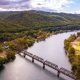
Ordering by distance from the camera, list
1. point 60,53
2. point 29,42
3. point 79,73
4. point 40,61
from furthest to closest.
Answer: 1. point 29,42
2. point 60,53
3. point 40,61
4. point 79,73

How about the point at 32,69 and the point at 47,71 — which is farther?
the point at 32,69

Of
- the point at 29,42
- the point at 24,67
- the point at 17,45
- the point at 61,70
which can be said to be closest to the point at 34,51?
the point at 17,45

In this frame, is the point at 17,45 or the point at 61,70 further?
the point at 17,45

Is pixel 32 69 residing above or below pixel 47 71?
below

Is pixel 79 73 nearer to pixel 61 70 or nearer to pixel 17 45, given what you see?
pixel 61 70

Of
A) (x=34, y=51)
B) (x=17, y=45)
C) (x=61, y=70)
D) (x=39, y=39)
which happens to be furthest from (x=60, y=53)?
(x=39, y=39)

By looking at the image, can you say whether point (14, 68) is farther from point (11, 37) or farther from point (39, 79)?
point (11, 37)

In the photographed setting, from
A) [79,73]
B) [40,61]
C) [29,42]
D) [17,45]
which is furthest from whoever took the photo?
[29,42]

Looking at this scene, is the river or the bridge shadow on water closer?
the river

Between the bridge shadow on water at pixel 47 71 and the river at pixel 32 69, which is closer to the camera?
the river at pixel 32 69
